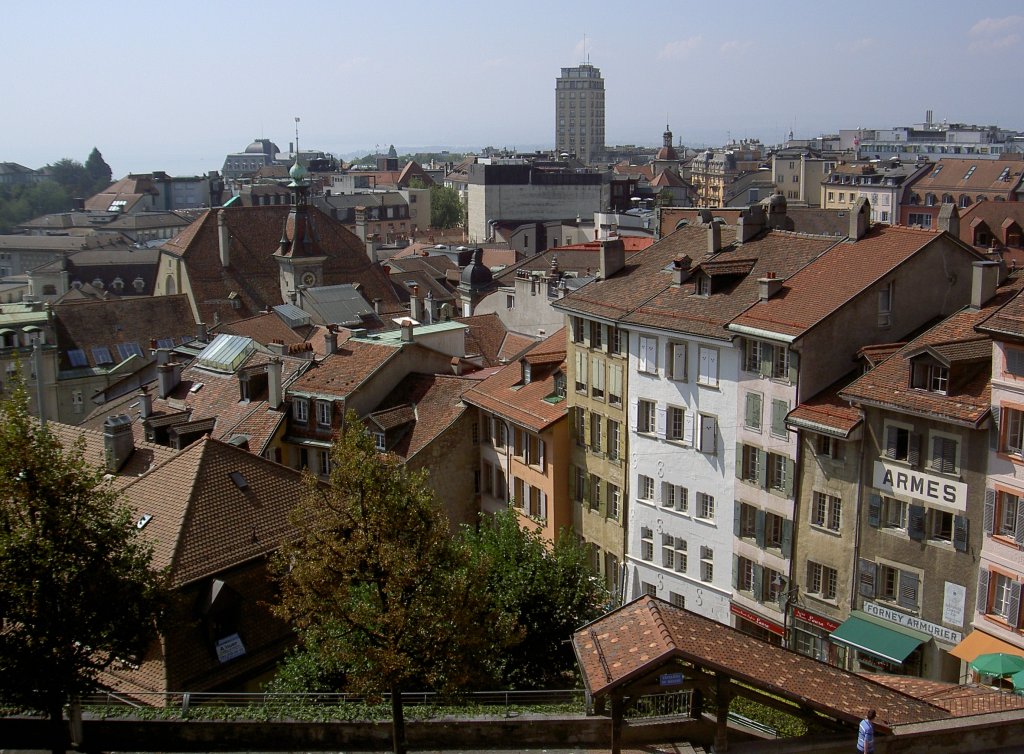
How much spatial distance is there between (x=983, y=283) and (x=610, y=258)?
1529 cm

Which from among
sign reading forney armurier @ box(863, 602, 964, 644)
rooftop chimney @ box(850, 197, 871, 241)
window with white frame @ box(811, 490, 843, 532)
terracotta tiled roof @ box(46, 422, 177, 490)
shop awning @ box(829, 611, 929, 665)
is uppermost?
rooftop chimney @ box(850, 197, 871, 241)

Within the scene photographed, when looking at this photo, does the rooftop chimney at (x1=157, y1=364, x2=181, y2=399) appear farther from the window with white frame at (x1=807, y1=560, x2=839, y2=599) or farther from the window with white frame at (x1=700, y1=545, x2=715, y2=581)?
the window with white frame at (x1=807, y1=560, x2=839, y2=599)

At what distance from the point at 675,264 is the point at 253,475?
57.2ft

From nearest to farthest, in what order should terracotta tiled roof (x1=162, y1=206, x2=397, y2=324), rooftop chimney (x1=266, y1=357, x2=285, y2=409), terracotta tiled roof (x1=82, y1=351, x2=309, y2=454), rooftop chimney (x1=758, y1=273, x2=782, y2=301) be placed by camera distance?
rooftop chimney (x1=758, y1=273, x2=782, y2=301)
terracotta tiled roof (x1=82, y1=351, x2=309, y2=454)
rooftop chimney (x1=266, y1=357, x2=285, y2=409)
terracotta tiled roof (x1=162, y1=206, x2=397, y2=324)

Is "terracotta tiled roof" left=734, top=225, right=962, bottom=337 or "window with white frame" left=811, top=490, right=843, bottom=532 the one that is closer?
"window with white frame" left=811, top=490, right=843, bottom=532

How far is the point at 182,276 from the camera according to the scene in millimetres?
89062

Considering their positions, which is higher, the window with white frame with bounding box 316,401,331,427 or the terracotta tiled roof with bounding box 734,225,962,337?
the terracotta tiled roof with bounding box 734,225,962,337

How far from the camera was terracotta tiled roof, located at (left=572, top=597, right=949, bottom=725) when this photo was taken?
2158 cm

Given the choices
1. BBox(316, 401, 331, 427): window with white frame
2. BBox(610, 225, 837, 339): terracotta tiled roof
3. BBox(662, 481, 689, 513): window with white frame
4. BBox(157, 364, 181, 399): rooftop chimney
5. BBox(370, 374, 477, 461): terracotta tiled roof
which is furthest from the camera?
BBox(157, 364, 181, 399): rooftop chimney

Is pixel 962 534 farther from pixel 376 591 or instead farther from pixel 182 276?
pixel 182 276

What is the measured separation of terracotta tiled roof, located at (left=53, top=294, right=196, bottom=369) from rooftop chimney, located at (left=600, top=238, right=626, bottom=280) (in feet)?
125

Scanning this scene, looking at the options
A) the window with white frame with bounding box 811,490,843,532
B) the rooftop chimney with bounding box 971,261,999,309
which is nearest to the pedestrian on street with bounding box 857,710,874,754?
the window with white frame with bounding box 811,490,843,532

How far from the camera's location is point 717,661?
21.7 meters

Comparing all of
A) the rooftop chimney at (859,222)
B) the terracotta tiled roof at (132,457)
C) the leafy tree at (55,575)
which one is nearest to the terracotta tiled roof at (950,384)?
the rooftop chimney at (859,222)
